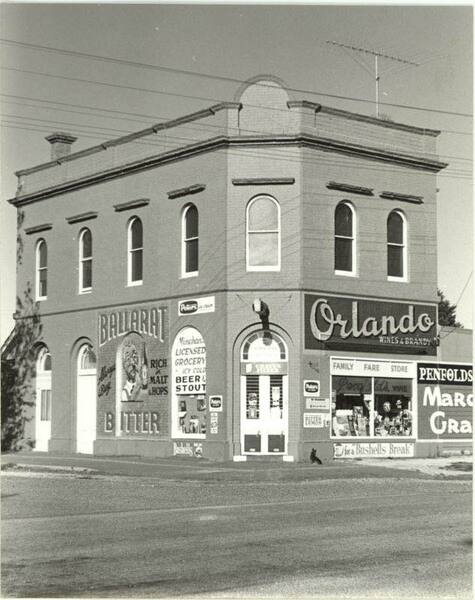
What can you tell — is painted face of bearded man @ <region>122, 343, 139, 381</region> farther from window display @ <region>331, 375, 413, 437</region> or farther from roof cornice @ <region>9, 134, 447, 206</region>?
window display @ <region>331, 375, 413, 437</region>

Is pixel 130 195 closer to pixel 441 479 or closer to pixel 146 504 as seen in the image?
pixel 441 479

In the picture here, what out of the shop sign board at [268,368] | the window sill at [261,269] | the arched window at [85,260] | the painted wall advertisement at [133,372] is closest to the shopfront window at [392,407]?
the shop sign board at [268,368]

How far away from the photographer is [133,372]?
100 feet

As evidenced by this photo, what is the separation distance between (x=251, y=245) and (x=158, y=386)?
17.1 feet

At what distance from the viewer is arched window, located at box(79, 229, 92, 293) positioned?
32.5m

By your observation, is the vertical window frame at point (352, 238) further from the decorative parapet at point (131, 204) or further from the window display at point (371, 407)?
the decorative parapet at point (131, 204)

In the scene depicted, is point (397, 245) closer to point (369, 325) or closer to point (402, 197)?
point (402, 197)

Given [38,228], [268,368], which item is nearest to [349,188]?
[268,368]

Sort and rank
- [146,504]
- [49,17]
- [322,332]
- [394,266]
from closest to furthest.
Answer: [49,17] < [146,504] < [322,332] < [394,266]

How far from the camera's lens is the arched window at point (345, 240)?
2848 centimetres

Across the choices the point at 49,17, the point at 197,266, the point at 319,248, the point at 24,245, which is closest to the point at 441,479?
the point at 319,248

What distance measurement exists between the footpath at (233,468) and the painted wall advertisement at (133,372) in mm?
1611

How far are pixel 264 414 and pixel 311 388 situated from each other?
145cm

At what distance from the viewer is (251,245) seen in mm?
27891
